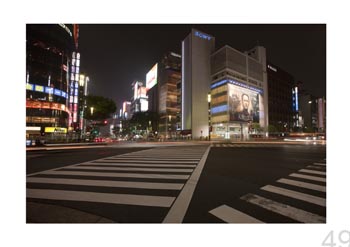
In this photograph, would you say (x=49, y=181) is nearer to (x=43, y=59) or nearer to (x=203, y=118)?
(x=43, y=59)

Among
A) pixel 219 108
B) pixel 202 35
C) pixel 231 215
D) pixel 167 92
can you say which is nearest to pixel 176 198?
pixel 231 215

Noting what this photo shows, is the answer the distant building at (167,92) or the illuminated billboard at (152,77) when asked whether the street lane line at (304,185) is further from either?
the illuminated billboard at (152,77)

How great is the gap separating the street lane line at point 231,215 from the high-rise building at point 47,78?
Answer: 47.5m

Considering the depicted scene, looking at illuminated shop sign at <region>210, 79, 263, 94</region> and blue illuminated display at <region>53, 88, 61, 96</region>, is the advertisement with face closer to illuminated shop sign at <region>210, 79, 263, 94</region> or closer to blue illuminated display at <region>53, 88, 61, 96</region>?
illuminated shop sign at <region>210, 79, 263, 94</region>

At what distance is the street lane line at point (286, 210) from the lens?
131 inches

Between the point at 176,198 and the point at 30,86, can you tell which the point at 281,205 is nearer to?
the point at 176,198

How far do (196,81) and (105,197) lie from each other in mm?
64391

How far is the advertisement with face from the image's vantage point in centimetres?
6034

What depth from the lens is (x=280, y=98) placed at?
301ft

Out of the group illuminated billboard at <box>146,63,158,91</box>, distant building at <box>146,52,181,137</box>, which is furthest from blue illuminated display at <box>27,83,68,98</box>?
illuminated billboard at <box>146,63,158,91</box>
